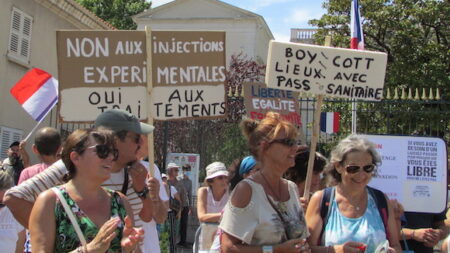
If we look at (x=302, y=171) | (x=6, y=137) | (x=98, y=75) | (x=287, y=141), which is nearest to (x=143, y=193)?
(x=287, y=141)

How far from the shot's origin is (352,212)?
11.2 feet

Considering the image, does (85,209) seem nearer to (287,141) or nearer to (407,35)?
(287,141)

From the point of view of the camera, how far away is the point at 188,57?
4.91 metres

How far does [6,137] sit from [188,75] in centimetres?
1207

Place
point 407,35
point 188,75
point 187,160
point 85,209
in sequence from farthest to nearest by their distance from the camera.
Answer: point 407,35 → point 187,160 → point 188,75 → point 85,209

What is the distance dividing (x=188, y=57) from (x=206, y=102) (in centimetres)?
43

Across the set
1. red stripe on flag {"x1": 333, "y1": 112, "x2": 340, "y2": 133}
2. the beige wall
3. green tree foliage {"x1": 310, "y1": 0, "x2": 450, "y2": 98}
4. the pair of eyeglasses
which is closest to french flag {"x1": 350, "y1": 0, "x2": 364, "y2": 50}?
red stripe on flag {"x1": 333, "y1": 112, "x2": 340, "y2": 133}

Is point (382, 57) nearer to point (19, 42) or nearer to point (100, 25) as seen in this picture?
point (19, 42)

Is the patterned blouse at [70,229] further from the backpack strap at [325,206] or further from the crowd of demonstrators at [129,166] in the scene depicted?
the backpack strap at [325,206]

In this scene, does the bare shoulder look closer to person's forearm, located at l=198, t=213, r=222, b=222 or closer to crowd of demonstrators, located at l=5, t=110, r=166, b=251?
crowd of demonstrators, located at l=5, t=110, r=166, b=251

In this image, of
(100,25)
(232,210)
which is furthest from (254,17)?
(232,210)

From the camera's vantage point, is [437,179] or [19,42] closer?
[437,179]

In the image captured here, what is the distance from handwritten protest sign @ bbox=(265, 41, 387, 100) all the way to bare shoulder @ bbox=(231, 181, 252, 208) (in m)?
1.67

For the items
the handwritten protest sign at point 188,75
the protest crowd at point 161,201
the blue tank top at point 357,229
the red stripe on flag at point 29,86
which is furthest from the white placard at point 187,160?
the blue tank top at point 357,229
